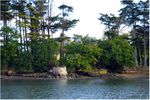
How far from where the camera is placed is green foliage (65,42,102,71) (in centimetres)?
4119

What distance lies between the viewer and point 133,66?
147 feet

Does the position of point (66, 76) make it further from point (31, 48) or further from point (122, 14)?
point (122, 14)

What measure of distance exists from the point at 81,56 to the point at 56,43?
3060mm

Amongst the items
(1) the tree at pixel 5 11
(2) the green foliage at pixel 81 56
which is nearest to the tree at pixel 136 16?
(2) the green foliage at pixel 81 56

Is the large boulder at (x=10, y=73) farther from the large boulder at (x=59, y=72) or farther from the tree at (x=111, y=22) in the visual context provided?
the tree at (x=111, y=22)

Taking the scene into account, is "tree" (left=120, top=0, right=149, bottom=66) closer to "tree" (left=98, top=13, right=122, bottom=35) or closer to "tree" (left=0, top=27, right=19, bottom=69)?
"tree" (left=98, top=13, right=122, bottom=35)

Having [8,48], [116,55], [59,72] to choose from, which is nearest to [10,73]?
[8,48]

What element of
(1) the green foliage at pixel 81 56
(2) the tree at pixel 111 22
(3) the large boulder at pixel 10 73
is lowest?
(3) the large boulder at pixel 10 73

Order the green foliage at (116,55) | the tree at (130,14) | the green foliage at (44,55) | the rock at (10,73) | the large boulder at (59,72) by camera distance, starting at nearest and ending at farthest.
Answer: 1. the rock at (10,73)
2. the large boulder at (59,72)
3. the green foliage at (44,55)
4. the green foliage at (116,55)
5. the tree at (130,14)

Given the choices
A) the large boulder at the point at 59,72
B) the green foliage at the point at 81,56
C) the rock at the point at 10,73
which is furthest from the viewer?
the green foliage at the point at 81,56

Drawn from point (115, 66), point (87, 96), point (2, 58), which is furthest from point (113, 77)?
point (87, 96)

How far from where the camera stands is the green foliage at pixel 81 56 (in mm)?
41188

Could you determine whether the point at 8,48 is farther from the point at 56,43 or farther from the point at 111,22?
the point at 111,22

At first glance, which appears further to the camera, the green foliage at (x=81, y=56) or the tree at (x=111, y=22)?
the tree at (x=111, y=22)
